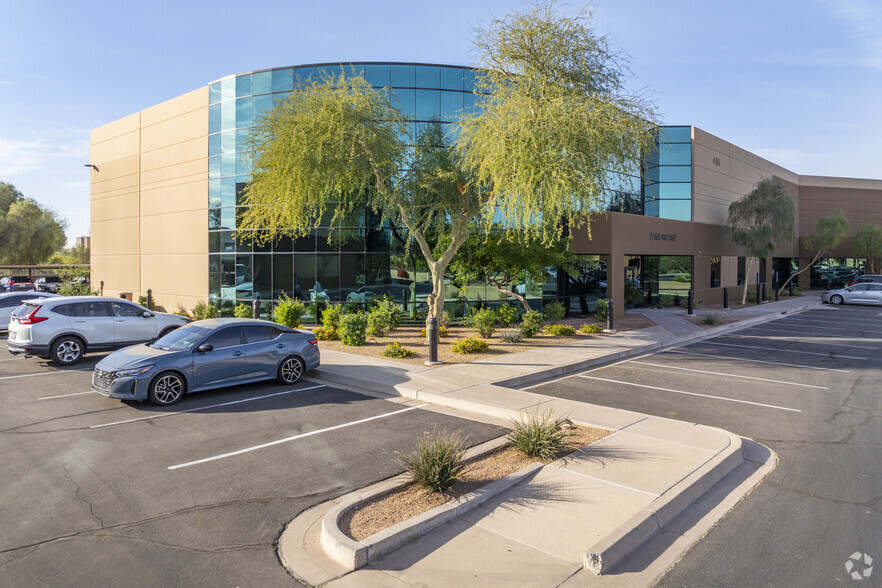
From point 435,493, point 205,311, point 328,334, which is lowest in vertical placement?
point 435,493

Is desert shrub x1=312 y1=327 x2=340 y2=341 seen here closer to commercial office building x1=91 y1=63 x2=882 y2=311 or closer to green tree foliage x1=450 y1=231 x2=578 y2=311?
commercial office building x1=91 y1=63 x2=882 y2=311

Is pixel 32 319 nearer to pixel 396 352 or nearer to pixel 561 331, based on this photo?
pixel 396 352

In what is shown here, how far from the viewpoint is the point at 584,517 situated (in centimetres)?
550

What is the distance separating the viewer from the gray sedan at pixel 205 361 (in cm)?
968

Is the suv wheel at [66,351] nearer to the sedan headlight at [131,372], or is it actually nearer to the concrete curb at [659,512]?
the sedan headlight at [131,372]

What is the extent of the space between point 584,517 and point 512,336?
11.2 metres

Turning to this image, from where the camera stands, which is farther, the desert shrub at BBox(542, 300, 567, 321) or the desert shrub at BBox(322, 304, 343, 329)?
the desert shrub at BBox(542, 300, 567, 321)

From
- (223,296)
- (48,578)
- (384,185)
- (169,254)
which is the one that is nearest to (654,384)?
(384,185)

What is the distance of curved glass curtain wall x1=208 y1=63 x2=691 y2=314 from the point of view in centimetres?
2106

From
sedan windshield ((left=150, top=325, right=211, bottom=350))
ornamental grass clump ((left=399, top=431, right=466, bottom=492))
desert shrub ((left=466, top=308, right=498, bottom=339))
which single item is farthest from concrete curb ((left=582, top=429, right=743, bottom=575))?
desert shrub ((left=466, top=308, right=498, bottom=339))

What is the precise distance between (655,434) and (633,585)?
3.92 meters

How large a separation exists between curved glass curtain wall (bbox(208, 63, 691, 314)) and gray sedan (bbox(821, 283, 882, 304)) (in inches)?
841

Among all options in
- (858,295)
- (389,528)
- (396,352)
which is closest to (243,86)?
(396,352)

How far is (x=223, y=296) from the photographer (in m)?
23.0
